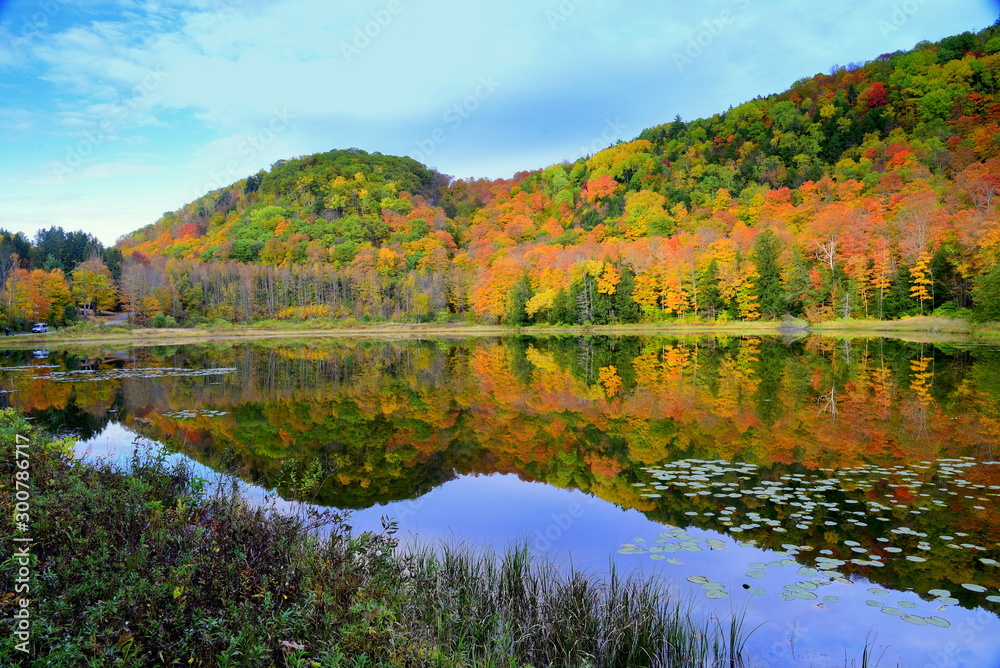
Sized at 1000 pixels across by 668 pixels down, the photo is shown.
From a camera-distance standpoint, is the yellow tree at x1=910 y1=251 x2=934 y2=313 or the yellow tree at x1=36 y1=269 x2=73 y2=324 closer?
the yellow tree at x1=910 y1=251 x2=934 y2=313

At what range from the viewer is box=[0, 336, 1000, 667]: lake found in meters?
5.03

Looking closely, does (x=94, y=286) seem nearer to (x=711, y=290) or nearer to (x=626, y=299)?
(x=626, y=299)

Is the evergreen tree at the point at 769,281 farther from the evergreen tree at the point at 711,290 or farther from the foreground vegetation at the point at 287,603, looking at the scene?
the foreground vegetation at the point at 287,603

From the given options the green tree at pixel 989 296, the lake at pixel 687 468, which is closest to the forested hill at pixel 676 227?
the green tree at pixel 989 296

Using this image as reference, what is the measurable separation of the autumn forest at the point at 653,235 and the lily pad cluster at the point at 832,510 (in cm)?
3460

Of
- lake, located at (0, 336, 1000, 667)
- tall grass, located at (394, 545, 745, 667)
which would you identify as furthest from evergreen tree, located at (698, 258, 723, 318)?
tall grass, located at (394, 545, 745, 667)

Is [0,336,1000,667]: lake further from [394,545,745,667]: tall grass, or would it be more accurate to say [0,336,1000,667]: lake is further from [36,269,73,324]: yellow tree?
→ [36,269,73,324]: yellow tree

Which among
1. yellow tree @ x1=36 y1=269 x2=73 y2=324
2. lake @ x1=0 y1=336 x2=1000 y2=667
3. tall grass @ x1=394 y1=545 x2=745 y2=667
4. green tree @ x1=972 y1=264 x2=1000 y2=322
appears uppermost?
yellow tree @ x1=36 y1=269 x2=73 y2=324

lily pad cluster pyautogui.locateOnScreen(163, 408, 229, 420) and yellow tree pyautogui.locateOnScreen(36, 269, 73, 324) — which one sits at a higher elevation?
yellow tree pyautogui.locateOnScreen(36, 269, 73, 324)

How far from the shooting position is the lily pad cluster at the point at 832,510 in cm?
545

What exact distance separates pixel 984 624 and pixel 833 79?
13493cm

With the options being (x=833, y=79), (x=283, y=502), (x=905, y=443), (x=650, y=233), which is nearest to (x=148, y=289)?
(x=650, y=233)

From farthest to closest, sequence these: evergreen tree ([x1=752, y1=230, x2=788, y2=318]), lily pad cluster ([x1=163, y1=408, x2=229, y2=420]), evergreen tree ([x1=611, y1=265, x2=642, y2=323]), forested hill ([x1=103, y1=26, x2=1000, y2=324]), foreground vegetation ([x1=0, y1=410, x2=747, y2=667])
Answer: evergreen tree ([x1=611, y1=265, x2=642, y2=323])
evergreen tree ([x1=752, y1=230, x2=788, y2=318])
forested hill ([x1=103, y1=26, x2=1000, y2=324])
lily pad cluster ([x1=163, y1=408, x2=229, y2=420])
foreground vegetation ([x1=0, y1=410, x2=747, y2=667])

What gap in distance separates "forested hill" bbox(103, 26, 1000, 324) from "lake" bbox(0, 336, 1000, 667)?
2956 centimetres
